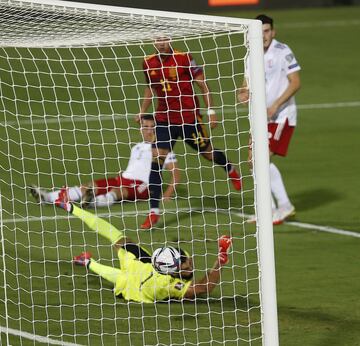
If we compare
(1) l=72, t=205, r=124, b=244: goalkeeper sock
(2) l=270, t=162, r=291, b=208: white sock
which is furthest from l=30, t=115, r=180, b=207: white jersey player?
(1) l=72, t=205, r=124, b=244: goalkeeper sock

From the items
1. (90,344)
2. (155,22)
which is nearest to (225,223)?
(90,344)

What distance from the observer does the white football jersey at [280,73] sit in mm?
14141

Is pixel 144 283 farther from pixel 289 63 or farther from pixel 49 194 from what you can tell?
pixel 289 63

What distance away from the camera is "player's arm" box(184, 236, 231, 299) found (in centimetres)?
1001

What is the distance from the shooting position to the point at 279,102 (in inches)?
547

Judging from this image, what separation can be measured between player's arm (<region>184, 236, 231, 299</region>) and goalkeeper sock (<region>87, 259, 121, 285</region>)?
675 millimetres

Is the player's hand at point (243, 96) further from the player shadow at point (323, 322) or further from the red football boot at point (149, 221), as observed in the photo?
the red football boot at point (149, 221)

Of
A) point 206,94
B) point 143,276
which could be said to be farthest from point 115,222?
point 143,276

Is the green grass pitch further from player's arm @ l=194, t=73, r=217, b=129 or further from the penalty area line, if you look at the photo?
player's arm @ l=194, t=73, r=217, b=129

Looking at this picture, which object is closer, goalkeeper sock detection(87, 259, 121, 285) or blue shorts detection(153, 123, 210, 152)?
goalkeeper sock detection(87, 259, 121, 285)

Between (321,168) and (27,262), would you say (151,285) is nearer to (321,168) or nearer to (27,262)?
(27,262)

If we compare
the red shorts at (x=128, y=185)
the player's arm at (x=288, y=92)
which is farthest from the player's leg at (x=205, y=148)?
the red shorts at (x=128, y=185)

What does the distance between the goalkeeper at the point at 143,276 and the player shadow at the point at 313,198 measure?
4.23m

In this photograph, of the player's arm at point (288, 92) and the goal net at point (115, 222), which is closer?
the goal net at point (115, 222)
